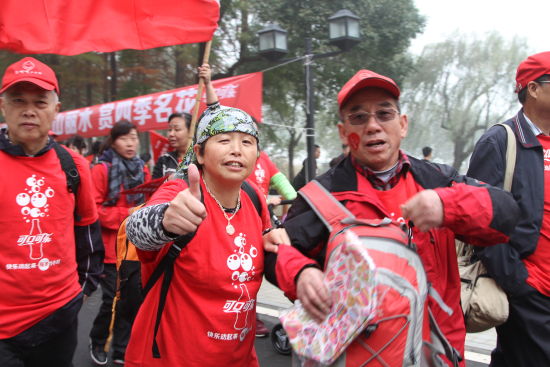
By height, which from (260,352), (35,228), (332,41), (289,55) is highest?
(289,55)

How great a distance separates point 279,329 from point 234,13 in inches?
595

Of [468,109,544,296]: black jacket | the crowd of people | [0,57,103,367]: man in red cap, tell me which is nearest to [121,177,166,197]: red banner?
the crowd of people

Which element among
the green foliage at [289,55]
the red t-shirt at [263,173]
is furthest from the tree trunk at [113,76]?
the red t-shirt at [263,173]

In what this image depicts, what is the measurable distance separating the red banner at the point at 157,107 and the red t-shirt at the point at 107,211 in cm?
172

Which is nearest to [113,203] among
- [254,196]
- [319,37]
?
[254,196]

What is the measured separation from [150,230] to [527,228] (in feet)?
6.24

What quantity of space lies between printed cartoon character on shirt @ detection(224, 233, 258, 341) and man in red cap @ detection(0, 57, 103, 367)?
3.95 feet

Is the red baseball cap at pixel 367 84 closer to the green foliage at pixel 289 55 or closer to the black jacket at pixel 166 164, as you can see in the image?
the black jacket at pixel 166 164

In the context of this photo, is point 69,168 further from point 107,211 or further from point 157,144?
point 157,144

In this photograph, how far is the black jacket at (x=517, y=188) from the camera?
247 centimetres

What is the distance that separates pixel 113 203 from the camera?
4734mm

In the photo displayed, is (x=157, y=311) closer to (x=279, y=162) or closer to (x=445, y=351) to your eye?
(x=445, y=351)

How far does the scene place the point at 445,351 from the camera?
1721 mm

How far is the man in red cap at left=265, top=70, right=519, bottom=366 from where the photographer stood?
1.63 metres
